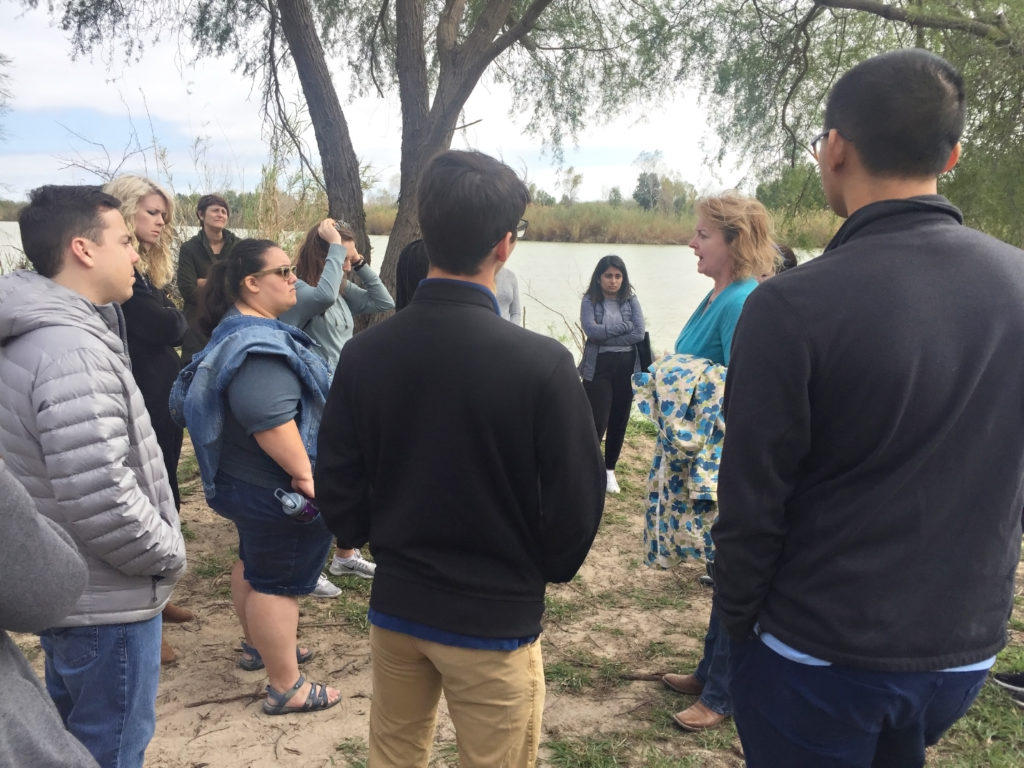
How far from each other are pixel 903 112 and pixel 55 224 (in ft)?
6.30

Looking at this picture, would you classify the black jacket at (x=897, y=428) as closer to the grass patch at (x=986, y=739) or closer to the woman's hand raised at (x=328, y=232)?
the grass patch at (x=986, y=739)

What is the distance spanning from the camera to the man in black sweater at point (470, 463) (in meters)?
1.54

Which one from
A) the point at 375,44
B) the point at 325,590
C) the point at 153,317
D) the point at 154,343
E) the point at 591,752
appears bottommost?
the point at 325,590

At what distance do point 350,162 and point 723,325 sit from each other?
191 inches

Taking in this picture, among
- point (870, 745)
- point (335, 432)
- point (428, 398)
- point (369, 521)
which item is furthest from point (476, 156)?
point (870, 745)

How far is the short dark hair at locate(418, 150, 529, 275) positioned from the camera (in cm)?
153

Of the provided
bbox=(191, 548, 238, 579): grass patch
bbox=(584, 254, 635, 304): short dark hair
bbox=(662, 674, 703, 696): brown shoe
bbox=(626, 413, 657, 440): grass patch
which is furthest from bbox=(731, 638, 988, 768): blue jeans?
bbox=(626, 413, 657, 440): grass patch

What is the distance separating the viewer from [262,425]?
8.07ft

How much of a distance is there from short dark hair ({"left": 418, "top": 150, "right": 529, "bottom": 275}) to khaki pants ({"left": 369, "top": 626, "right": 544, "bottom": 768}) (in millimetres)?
828

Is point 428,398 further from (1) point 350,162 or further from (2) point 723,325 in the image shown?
(1) point 350,162

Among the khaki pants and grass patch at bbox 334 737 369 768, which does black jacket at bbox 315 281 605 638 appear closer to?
the khaki pants

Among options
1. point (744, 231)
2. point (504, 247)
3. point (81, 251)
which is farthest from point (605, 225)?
point (504, 247)

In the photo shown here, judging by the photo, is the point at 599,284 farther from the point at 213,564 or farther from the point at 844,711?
the point at 844,711

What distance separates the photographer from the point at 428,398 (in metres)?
1.56
